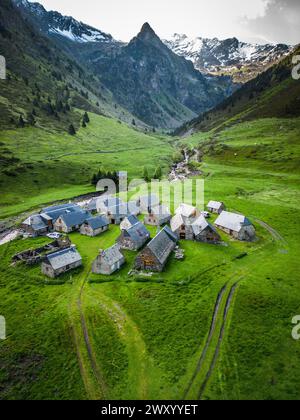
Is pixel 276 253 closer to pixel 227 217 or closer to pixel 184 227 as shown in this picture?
pixel 227 217

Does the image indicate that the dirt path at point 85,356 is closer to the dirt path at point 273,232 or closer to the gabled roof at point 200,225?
the gabled roof at point 200,225

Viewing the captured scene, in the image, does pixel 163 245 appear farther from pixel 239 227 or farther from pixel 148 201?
pixel 148 201

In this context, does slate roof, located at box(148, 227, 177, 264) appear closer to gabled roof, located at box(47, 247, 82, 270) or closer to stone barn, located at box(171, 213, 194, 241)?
stone barn, located at box(171, 213, 194, 241)

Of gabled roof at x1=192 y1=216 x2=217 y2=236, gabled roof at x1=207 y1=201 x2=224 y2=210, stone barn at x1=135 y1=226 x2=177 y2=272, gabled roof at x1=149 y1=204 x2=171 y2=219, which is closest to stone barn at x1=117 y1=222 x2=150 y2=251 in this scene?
stone barn at x1=135 y1=226 x2=177 y2=272

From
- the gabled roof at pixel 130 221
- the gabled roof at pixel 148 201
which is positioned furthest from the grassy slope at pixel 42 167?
the gabled roof at pixel 130 221

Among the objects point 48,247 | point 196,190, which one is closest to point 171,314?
point 48,247

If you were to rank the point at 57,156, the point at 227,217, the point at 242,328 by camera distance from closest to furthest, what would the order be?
the point at 242,328 < the point at 227,217 < the point at 57,156

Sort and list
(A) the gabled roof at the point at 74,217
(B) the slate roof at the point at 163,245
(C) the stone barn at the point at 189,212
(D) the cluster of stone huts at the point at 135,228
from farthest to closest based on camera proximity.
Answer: (C) the stone barn at the point at 189,212 → (A) the gabled roof at the point at 74,217 → (B) the slate roof at the point at 163,245 → (D) the cluster of stone huts at the point at 135,228
